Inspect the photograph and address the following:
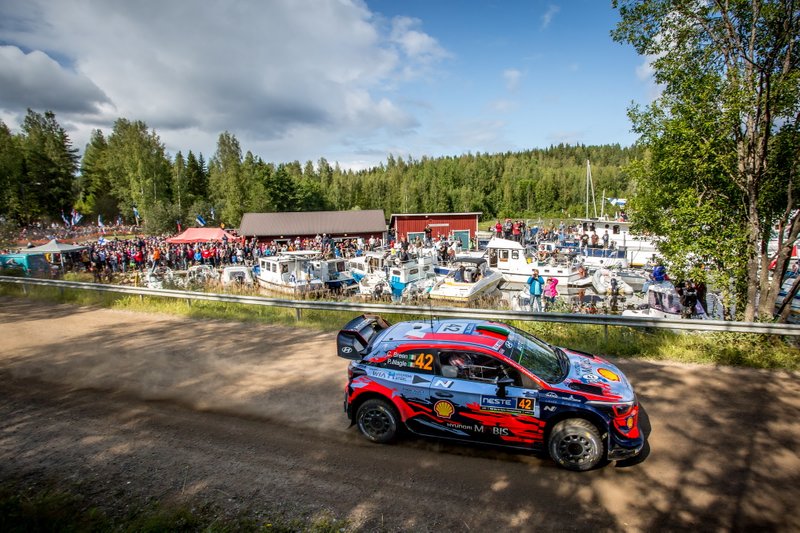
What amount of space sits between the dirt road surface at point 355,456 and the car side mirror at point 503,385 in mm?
965

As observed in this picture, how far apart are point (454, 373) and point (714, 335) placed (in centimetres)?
716

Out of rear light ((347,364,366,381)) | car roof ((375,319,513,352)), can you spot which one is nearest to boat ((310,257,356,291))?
car roof ((375,319,513,352))

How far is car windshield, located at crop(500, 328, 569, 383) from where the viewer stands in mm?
5496

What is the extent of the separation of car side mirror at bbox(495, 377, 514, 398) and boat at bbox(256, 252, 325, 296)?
601 inches

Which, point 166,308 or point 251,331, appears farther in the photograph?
point 166,308

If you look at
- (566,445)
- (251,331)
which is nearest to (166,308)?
(251,331)

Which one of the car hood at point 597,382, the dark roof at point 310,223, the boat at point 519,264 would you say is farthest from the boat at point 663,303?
the dark roof at point 310,223

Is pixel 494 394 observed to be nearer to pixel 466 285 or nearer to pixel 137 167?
pixel 466 285

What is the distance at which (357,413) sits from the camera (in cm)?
604

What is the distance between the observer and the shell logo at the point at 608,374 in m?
5.61

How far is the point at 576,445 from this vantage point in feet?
16.9

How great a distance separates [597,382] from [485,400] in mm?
1497

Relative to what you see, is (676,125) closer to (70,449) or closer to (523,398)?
(523,398)

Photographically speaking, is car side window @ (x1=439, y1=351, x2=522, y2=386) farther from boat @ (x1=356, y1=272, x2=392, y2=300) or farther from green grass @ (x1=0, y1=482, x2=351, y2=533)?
boat @ (x1=356, y1=272, x2=392, y2=300)
